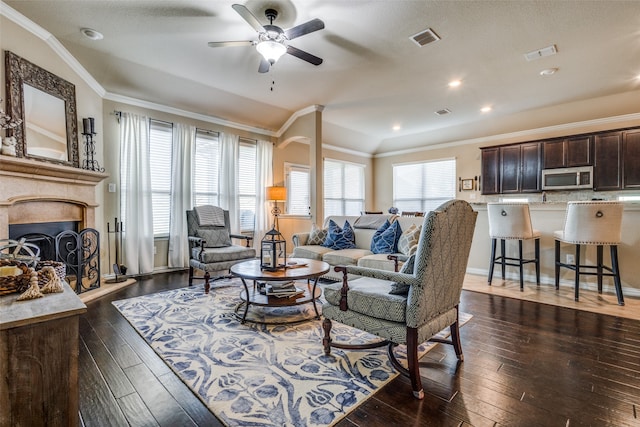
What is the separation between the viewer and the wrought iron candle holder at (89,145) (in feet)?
12.4

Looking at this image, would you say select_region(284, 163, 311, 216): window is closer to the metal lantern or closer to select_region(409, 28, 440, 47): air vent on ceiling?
the metal lantern

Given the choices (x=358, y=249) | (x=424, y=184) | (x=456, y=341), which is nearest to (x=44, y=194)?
(x=358, y=249)

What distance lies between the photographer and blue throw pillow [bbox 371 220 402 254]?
3911mm

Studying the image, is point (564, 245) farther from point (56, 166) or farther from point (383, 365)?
point (56, 166)

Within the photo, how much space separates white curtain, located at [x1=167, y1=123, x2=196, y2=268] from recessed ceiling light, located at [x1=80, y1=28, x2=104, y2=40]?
1.68 metres

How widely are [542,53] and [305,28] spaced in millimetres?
3120

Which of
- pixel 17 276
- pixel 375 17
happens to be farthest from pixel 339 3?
pixel 17 276

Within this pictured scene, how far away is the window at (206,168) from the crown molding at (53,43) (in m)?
1.53

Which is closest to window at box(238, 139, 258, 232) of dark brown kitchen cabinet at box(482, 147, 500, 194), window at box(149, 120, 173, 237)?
window at box(149, 120, 173, 237)

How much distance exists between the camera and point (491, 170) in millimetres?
6238

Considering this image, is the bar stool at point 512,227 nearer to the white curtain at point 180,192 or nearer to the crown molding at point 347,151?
the crown molding at point 347,151

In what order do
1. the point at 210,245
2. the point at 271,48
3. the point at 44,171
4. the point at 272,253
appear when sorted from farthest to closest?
1. the point at 210,245
2. the point at 44,171
3. the point at 272,253
4. the point at 271,48

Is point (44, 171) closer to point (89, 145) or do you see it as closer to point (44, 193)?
point (44, 193)

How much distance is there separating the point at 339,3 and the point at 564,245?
4159 millimetres
